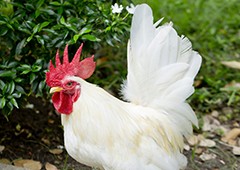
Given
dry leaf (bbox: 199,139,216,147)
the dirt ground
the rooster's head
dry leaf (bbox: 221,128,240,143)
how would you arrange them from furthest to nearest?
dry leaf (bbox: 221,128,240,143), dry leaf (bbox: 199,139,216,147), the dirt ground, the rooster's head

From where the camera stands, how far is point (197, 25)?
19.2 ft

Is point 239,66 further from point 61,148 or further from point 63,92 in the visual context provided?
point 63,92

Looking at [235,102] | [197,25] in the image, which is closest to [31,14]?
[235,102]

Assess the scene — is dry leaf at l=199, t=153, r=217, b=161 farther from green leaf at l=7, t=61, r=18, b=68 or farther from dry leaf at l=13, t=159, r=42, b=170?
green leaf at l=7, t=61, r=18, b=68

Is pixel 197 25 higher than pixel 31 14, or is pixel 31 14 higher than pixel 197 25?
pixel 31 14

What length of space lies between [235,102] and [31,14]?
225cm

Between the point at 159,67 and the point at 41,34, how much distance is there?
38.7 inches

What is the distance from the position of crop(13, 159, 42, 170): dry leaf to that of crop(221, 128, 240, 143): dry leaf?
1597 mm

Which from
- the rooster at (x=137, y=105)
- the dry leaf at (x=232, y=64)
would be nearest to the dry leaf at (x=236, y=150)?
the dry leaf at (x=232, y=64)

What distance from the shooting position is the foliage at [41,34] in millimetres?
3426

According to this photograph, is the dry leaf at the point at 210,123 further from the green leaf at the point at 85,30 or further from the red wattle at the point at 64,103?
the red wattle at the point at 64,103

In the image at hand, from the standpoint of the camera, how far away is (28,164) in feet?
12.2

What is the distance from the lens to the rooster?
294 cm

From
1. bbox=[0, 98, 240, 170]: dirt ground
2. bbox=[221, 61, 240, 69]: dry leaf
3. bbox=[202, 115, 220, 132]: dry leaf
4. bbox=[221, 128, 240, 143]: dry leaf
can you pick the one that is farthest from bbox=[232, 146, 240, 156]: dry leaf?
bbox=[221, 61, 240, 69]: dry leaf
